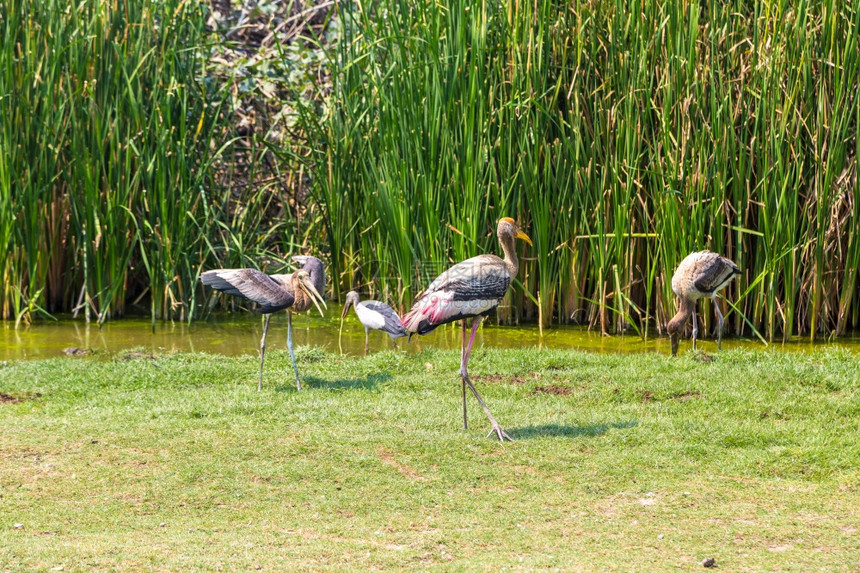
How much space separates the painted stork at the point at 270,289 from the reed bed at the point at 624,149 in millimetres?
1909

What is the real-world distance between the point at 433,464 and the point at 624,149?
4.67 meters

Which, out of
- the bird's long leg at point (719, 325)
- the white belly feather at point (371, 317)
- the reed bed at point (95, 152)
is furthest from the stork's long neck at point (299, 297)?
the bird's long leg at point (719, 325)

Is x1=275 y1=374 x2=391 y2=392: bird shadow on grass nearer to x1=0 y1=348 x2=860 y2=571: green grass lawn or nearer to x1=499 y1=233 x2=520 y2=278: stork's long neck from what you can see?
x1=0 y1=348 x2=860 y2=571: green grass lawn

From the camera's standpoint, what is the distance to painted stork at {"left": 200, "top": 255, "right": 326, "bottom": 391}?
8305 millimetres

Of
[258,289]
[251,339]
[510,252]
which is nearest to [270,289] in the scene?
[258,289]

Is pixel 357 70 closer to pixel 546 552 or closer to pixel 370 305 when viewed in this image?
pixel 370 305

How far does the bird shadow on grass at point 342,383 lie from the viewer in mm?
8219

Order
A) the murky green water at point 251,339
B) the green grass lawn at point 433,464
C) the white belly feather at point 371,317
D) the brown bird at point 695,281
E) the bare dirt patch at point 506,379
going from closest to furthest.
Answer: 1. the green grass lawn at point 433,464
2. the bare dirt patch at point 506,379
3. the brown bird at point 695,281
4. the white belly feather at point 371,317
5. the murky green water at point 251,339

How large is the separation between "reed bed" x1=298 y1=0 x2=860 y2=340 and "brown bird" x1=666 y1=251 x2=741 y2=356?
461 mm

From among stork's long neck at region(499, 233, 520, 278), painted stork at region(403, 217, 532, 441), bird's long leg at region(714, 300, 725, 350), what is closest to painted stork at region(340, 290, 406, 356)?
stork's long neck at region(499, 233, 520, 278)

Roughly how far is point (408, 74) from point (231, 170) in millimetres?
2674

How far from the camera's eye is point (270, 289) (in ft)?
27.3

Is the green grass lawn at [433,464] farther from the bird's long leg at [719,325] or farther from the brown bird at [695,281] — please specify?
the bird's long leg at [719,325]

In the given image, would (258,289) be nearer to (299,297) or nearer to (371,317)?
(299,297)
